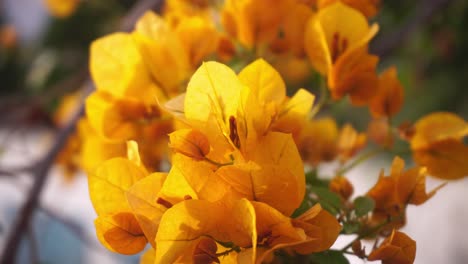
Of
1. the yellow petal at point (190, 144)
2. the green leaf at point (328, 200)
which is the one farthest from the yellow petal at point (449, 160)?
the yellow petal at point (190, 144)

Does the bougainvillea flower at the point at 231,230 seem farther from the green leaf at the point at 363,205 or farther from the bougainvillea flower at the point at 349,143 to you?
the bougainvillea flower at the point at 349,143

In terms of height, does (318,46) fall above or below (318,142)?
above

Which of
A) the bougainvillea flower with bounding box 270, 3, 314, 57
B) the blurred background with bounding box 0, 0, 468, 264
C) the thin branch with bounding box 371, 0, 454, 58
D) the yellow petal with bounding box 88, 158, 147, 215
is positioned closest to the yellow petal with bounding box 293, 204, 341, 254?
the yellow petal with bounding box 88, 158, 147, 215

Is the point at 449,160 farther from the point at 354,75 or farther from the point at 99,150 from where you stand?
the point at 99,150

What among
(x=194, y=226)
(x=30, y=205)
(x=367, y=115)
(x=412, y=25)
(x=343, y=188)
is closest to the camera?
(x=194, y=226)

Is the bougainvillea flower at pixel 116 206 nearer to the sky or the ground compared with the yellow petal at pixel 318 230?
nearer to the sky

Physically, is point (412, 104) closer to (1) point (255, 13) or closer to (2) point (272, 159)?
(1) point (255, 13)

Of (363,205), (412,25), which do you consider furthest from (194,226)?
(412,25)
